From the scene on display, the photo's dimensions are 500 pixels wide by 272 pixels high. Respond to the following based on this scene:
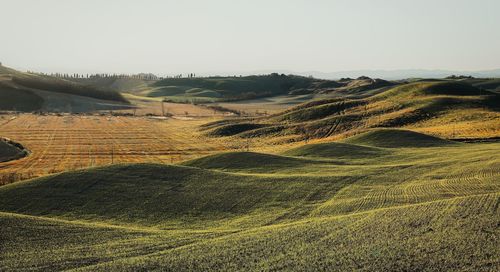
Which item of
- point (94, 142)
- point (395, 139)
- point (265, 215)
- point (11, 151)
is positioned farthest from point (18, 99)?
point (265, 215)

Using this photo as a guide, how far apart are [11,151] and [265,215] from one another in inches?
1864

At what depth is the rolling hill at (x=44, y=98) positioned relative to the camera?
13815cm

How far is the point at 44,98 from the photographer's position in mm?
146000

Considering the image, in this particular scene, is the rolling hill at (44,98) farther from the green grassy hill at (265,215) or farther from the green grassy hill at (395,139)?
the green grassy hill at (265,215)

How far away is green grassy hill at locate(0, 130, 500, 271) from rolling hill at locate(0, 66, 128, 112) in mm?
104947

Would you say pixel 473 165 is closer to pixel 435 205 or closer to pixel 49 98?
pixel 435 205

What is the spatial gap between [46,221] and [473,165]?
30.8 m

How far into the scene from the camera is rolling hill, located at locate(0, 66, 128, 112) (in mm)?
138150

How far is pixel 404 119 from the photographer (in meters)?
84.5

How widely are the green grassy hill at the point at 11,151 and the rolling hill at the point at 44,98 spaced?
67.3 meters

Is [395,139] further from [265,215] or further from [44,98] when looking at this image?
[44,98]

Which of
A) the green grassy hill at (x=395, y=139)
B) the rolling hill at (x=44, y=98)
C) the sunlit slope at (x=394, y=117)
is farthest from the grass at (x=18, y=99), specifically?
the green grassy hill at (x=395, y=139)

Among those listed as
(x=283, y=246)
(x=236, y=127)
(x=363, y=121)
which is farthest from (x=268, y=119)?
(x=283, y=246)

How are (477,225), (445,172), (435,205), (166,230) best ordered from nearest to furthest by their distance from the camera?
(477,225), (435,205), (166,230), (445,172)
